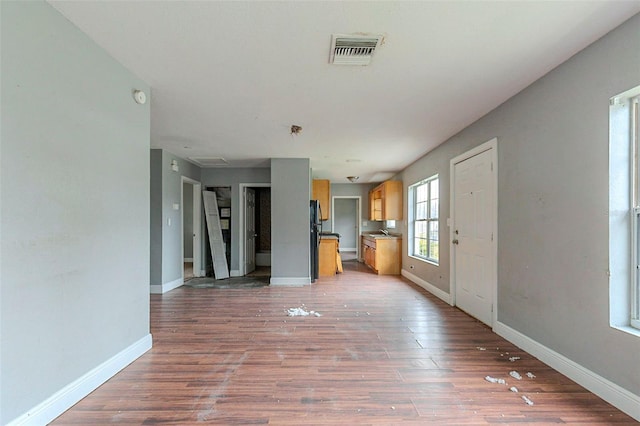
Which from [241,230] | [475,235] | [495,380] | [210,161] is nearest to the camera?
[495,380]

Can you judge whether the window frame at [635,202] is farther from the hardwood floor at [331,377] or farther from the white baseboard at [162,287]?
the white baseboard at [162,287]

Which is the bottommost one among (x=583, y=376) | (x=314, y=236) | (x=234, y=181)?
(x=583, y=376)

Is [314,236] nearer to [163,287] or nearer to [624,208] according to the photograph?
[163,287]

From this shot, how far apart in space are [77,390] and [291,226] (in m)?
3.82

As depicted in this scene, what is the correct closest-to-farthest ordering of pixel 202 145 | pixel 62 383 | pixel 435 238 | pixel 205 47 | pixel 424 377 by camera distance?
pixel 62 383 < pixel 205 47 < pixel 424 377 < pixel 202 145 < pixel 435 238

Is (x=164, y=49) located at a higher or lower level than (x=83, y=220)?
higher

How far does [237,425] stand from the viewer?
1.64 metres

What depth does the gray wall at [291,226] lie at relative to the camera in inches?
212

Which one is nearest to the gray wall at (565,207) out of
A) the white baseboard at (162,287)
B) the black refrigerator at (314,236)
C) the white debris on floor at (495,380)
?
the white debris on floor at (495,380)

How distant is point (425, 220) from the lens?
5406 mm

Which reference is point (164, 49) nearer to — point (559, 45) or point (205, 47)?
point (205, 47)

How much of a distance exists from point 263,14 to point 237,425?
2.46m

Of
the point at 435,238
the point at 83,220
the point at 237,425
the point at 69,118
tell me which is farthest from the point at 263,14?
the point at 435,238

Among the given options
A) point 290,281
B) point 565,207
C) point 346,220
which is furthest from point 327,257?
point 565,207
